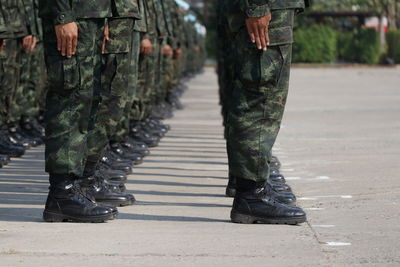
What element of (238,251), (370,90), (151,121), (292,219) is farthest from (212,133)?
(370,90)

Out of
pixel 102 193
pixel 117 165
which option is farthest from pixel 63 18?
pixel 117 165

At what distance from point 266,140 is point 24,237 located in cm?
140

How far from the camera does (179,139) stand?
42.5ft

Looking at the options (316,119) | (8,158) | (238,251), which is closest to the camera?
(238,251)

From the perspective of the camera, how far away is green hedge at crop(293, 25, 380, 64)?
51.8 meters

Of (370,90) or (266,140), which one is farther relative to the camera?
(370,90)

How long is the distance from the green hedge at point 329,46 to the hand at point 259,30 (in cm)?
4564

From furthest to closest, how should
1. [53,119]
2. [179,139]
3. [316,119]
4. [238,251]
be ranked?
[316,119]
[179,139]
[53,119]
[238,251]

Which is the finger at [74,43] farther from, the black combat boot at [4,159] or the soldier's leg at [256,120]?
the black combat boot at [4,159]

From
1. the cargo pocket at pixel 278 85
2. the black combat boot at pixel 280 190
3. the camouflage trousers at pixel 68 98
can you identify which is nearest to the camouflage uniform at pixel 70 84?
the camouflage trousers at pixel 68 98

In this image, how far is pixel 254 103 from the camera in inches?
253

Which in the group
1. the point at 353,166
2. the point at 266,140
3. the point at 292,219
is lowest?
the point at 353,166

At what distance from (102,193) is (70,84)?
1.03 meters

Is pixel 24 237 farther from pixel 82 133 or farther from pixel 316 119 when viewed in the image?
pixel 316 119
